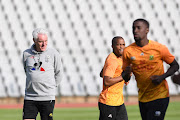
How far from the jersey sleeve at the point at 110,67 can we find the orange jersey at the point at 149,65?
25.4 inches

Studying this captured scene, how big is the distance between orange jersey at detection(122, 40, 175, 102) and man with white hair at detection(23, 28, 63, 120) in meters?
1.47

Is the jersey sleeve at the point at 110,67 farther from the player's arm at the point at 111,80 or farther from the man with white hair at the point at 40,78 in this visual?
the man with white hair at the point at 40,78

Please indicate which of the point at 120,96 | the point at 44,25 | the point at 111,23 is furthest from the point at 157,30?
the point at 120,96

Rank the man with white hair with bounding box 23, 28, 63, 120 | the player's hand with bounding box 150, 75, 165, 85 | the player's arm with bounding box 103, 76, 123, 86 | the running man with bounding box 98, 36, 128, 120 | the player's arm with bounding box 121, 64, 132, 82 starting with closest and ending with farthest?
1. the player's hand with bounding box 150, 75, 165, 85
2. the player's arm with bounding box 121, 64, 132, 82
3. the player's arm with bounding box 103, 76, 123, 86
4. the running man with bounding box 98, 36, 128, 120
5. the man with white hair with bounding box 23, 28, 63, 120

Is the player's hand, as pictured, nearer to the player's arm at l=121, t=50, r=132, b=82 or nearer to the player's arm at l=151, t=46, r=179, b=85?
the player's arm at l=151, t=46, r=179, b=85

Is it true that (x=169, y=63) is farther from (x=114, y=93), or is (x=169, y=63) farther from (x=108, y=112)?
(x=108, y=112)

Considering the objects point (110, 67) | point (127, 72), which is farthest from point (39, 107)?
point (127, 72)

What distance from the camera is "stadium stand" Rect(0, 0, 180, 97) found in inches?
1160

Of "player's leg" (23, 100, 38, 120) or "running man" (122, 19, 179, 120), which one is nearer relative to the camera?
"running man" (122, 19, 179, 120)

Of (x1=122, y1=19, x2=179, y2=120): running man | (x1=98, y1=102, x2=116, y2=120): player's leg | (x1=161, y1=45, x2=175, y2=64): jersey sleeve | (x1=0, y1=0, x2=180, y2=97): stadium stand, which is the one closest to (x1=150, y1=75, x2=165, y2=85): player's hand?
(x1=122, y1=19, x2=179, y2=120): running man

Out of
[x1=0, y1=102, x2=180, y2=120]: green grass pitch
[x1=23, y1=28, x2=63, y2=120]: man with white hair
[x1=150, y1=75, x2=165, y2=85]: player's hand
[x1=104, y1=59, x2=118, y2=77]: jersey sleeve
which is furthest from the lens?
[x1=0, y1=102, x2=180, y2=120]: green grass pitch

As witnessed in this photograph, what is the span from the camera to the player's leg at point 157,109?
537 cm

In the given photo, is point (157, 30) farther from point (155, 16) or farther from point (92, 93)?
point (92, 93)

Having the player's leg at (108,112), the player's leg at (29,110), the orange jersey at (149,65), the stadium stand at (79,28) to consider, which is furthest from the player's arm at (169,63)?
the stadium stand at (79,28)
